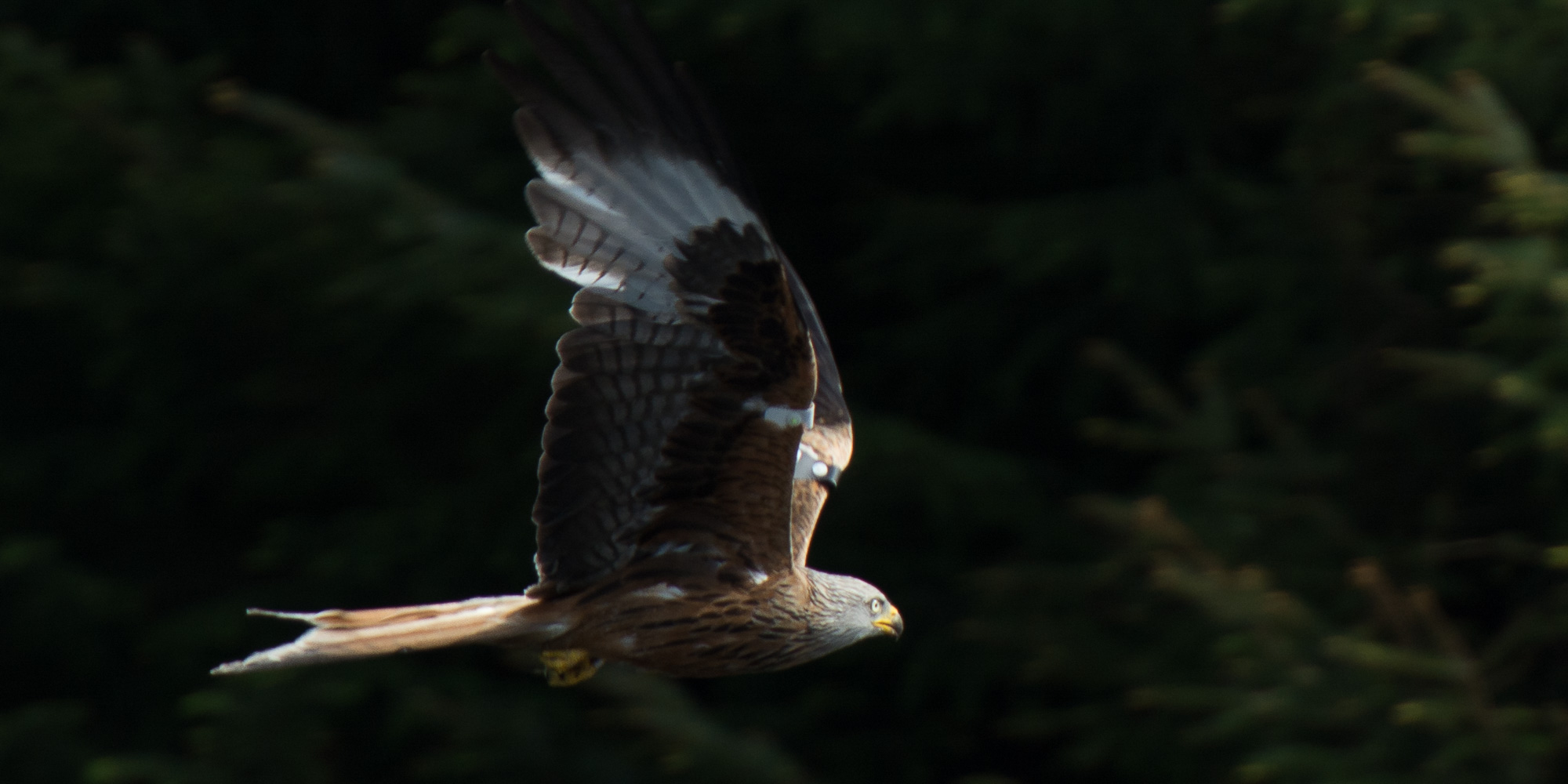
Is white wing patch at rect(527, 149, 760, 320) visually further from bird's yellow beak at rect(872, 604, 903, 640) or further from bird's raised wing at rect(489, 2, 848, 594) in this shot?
bird's yellow beak at rect(872, 604, 903, 640)

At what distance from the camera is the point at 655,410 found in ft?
10.4

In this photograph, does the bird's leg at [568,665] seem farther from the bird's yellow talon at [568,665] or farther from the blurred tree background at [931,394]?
the blurred tree background at [931,394]

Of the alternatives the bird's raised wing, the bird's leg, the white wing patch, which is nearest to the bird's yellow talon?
the bird's leg

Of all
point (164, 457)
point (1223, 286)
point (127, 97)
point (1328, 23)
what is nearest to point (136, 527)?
point (164, 457)

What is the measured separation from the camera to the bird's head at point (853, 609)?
337cm

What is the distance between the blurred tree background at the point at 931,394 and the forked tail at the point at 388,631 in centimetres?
161

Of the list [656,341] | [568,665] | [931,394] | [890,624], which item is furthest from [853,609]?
A: [931,394]

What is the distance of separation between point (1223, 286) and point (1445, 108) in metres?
1.14

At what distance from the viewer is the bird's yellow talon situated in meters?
3.40

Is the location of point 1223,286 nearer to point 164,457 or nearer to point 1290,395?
point 1290,395

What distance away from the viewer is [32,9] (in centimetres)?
697

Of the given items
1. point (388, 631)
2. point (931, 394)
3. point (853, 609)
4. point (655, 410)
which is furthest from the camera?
point (931, 394)

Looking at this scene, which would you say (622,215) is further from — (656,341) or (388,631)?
(388,631)

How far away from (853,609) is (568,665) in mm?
588
